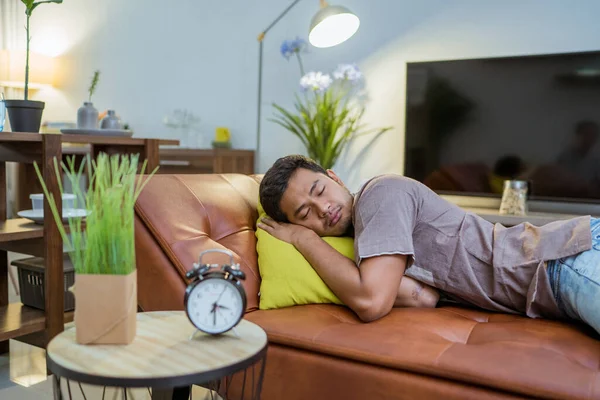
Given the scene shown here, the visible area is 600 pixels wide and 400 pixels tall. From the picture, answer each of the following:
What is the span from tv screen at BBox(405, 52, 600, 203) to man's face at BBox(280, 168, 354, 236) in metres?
1.94

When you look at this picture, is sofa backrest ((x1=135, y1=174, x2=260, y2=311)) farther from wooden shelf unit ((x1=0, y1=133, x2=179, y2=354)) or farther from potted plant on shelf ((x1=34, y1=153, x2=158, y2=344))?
wooden shelf unit ((x1=0, y1=133, x2=179, y2=354))

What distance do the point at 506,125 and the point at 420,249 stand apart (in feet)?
6.53

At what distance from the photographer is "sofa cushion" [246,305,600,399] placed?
111 cm

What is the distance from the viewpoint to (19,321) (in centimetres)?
211

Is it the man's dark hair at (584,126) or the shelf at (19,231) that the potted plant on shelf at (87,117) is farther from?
the man's dark hair at (584,126)

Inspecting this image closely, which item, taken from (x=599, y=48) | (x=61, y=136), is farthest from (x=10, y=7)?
(x=599, y=48)

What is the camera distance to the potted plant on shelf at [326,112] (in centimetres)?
365

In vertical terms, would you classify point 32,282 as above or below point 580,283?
below

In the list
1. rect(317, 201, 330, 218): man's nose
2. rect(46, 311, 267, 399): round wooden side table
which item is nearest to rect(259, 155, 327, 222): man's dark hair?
rect(317, 201, 330, 218): man's nose

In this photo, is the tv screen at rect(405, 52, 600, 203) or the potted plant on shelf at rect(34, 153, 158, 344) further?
the tv screen at rect(405, 52, 600, 203)

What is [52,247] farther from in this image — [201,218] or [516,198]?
[516,198]

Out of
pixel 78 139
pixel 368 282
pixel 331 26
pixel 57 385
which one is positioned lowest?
pixel 57 385

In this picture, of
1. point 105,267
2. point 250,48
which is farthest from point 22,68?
point 105,267

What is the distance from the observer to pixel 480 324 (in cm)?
149
